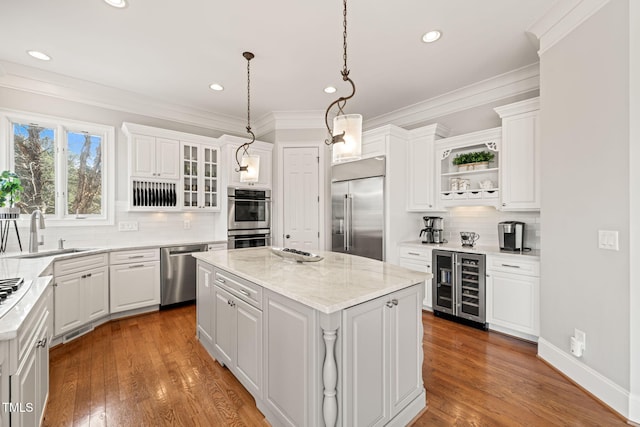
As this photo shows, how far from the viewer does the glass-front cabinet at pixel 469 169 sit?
346 cm

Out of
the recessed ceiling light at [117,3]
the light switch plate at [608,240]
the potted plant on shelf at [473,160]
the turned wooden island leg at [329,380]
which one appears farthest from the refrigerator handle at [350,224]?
the recessed ceiling light at [117,3]

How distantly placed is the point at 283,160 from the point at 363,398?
387 centimetres

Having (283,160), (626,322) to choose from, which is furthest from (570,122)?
(283,160)

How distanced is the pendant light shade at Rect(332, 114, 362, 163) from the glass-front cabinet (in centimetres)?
239

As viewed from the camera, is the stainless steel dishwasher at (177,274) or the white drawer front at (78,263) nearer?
the white drawer front at (78,263)

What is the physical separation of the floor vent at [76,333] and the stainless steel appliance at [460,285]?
13.4 ft

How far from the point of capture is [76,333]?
3.09 metres

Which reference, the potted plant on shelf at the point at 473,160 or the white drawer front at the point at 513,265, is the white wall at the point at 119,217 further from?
the white drawer front at the point at 513,265

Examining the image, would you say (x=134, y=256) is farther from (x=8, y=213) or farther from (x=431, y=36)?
(x=431, y=36)

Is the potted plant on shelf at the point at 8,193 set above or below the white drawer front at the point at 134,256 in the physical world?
above

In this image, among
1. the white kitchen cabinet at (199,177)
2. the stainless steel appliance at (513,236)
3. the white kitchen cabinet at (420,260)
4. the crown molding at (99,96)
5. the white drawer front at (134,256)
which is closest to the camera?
the stainless steel appliance at (513,236)

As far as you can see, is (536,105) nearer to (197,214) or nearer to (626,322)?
(626,322)

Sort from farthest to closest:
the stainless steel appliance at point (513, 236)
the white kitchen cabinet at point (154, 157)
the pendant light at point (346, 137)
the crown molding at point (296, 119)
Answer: the crown molding at point (296, 119) → the white kitchen cabinet at point (154, 157) → the stainless steel appliance at point (513, 236) → the pendant light at point (346, 137)

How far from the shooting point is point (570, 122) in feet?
7.64
